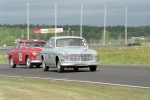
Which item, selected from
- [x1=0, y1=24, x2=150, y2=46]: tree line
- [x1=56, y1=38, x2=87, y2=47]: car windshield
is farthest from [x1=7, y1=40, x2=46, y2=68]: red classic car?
[x1=0, y1=24, x2=150, y2=46]: tree line

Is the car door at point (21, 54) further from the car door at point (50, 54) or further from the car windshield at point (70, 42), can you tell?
the car windshield at point (70, 42)

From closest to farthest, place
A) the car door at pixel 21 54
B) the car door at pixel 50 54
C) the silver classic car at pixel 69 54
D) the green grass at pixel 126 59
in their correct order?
the silver classic car at pixel 69 54, the car door at pixel 50 54, the car door at pixel 21 54, the green grass at pixel 126 59

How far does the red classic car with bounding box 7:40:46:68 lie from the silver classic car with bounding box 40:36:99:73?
3.80 m

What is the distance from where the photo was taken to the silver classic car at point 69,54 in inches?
915

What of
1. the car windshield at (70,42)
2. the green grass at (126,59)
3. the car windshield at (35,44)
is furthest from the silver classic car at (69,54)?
the green grass at (126,59)

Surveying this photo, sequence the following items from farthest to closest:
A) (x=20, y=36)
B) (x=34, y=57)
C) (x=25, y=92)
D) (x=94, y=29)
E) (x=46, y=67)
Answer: (x=94, y=29) → (x=20, y=36) → (x=34, y=57) → (x=46, y=67) → (x=25, y=92)

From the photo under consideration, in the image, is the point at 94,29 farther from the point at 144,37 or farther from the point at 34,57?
the point at 34,57

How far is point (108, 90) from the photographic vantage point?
1438cm

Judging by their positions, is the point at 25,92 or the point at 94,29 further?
the point at 94,29

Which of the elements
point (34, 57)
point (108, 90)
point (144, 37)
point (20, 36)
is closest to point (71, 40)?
point (34, 57)

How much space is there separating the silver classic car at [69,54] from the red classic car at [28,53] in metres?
3.80

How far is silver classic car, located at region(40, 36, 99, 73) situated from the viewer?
23234 mm

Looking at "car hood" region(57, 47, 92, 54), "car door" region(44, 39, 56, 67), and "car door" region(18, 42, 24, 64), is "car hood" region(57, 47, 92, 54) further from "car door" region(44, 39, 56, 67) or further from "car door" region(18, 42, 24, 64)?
"car door" region(18, 42, 24, 64)

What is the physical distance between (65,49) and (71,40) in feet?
3.48
